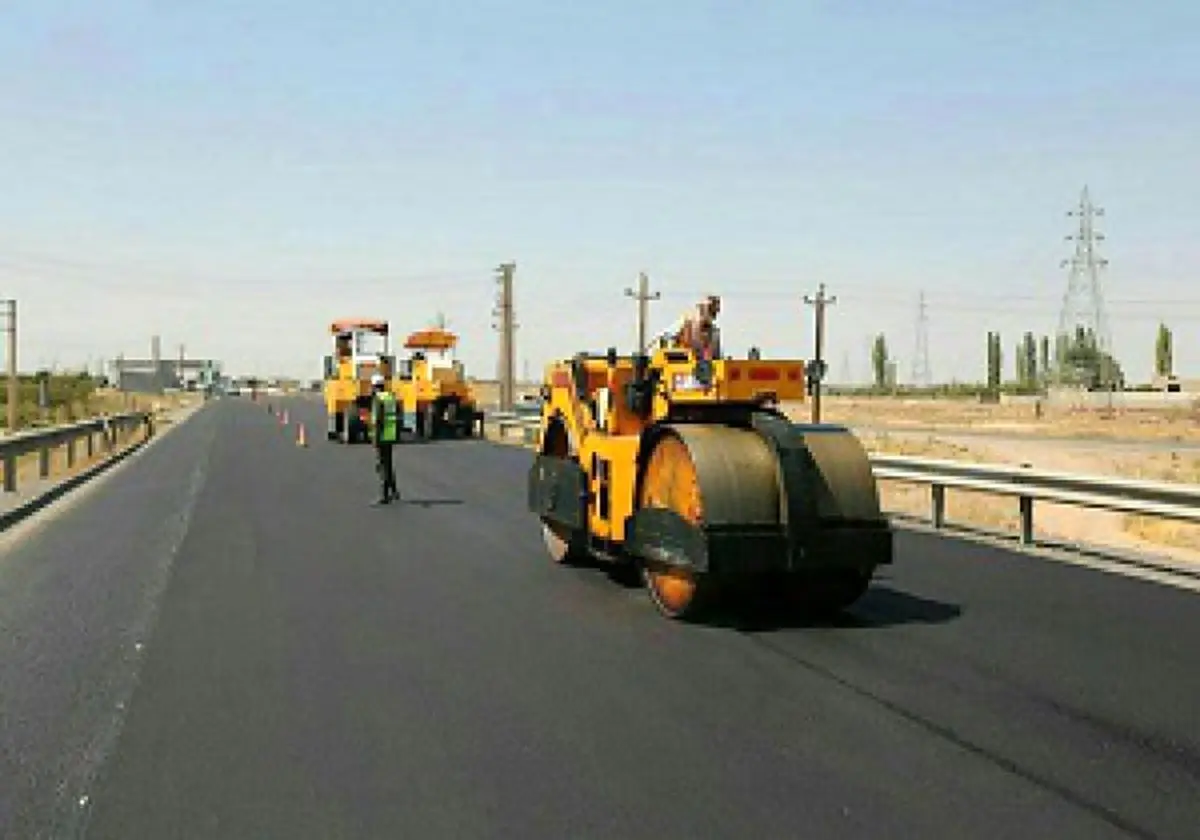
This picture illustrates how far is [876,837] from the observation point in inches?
189

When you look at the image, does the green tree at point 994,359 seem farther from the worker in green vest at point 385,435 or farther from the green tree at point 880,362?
the worker in green vest at point 385,435

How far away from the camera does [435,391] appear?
40844 millimetres

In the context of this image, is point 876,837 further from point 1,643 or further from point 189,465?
point 189,465

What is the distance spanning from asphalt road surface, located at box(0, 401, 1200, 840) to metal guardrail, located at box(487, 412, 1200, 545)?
1.09 m

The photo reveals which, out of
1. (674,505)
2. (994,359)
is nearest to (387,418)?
(674,505)

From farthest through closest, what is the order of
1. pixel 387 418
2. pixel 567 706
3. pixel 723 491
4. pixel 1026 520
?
1. pixel 387 418
2. pixel 1026 520
3. pixel 723 491
4. pixel 567 706

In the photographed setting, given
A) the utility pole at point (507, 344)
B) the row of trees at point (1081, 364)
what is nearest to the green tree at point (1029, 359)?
the row of trees at point (1081, 364)

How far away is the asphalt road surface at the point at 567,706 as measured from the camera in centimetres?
513

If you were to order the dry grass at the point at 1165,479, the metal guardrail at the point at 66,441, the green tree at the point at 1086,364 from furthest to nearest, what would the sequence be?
the green tree at the point at 1086,364 → the metal guardrail at the point at 66,441 → the dry grass at the point at 1165,479

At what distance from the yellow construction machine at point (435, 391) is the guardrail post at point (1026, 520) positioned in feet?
92.3

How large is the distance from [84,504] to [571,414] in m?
10.8

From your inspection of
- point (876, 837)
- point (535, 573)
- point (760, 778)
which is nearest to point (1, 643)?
point (535, 573)

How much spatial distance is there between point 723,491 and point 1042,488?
633 cm

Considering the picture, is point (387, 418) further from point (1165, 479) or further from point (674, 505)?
point (1165, 479)
